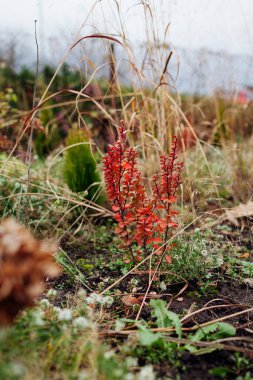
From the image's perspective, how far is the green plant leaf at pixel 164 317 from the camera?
4.93ft

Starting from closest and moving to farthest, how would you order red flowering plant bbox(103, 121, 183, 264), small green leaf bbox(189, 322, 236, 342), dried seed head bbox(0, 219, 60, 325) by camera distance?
dried seed head bbox(0, 219, 60, 325), small green leaf bbox(189, 322, 236, 342), red flowering plant bbox(103, 121, 183, 264)

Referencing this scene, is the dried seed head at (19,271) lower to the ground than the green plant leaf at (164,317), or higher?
higher

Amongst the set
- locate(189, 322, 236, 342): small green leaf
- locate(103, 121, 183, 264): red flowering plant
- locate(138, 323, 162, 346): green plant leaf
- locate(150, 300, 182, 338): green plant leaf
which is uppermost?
locate(103, 121, 183, 264): red flowering plant

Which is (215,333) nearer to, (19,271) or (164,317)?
(164,317)

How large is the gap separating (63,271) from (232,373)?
3.69ft

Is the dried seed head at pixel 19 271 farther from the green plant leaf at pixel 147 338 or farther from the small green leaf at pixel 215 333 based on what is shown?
the small green leaf at pixel 215 333

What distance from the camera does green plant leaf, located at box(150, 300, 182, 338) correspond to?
1503 millimetres

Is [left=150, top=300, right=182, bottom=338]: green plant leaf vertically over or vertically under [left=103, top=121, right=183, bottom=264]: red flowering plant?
under

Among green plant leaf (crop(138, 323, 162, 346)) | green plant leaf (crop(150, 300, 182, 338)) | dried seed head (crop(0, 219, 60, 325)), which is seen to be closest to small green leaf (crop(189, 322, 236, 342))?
green plant leaf (crop(150, 300, 182, 338))

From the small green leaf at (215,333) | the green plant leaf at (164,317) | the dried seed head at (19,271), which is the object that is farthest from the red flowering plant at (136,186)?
the dried seed head at (19,271)

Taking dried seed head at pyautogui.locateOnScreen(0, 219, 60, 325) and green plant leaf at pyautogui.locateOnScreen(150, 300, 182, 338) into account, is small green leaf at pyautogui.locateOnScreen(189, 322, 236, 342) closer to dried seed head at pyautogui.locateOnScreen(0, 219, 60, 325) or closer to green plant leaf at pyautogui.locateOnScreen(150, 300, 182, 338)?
green plant leaf at pyautogui.locateOnScreen(150, 300, 182, 338)

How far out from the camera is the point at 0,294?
92 cm

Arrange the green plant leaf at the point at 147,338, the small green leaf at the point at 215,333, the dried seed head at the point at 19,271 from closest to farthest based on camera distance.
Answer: the dried seed head at the point at 19,271 < the green plant leaf at the point at 147,338 < the small green leaf at the point at 215,333

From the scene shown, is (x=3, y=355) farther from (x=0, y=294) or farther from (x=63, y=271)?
(x=63, y=271)
